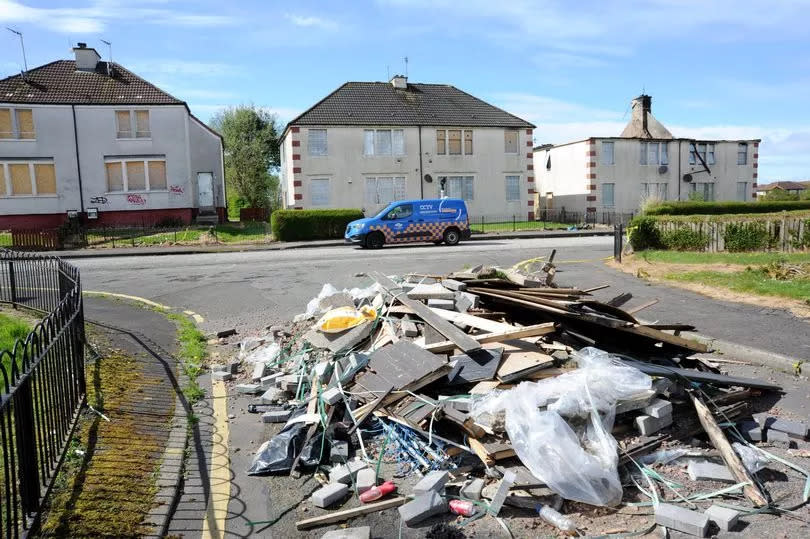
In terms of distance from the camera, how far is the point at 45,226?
33.8 m

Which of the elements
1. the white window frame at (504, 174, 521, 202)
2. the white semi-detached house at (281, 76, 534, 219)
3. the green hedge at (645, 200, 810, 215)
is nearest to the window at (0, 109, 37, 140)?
the white semi-detached house at (281, 76, 534, 219)

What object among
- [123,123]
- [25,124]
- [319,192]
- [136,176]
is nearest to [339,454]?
[319,192]

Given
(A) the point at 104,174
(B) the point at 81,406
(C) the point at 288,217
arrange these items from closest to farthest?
(B) the point at 81,406, (C) the point at 288,217, (A) the point at 104,174

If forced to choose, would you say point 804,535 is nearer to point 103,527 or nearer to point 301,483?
point 301,483

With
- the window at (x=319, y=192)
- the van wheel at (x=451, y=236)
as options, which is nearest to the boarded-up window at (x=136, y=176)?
the window at (x=319, y=192)

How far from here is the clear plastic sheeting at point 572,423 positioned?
426cm

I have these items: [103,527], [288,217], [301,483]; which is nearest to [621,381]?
[301,483]

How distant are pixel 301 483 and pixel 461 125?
3638cm

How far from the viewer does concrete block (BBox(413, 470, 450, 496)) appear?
4.33 m

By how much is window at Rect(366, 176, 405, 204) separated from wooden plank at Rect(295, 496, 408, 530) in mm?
34668

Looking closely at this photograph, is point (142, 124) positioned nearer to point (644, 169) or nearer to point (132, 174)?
point (132, 174)

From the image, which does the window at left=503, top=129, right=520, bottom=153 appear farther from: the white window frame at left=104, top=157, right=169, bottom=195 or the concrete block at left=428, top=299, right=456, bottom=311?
the concrete block at left=428, top=299, right=456, bottom=311

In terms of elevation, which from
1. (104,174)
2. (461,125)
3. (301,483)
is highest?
(461,125)

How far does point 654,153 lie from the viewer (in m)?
44.4
